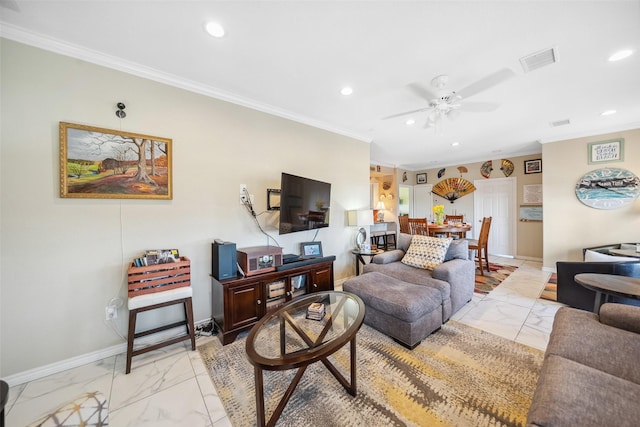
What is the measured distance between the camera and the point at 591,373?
1031 mm

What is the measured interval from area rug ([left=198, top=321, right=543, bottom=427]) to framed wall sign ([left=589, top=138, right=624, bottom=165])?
12.9 ft

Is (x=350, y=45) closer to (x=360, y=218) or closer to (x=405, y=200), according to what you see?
(x=360, y=218)

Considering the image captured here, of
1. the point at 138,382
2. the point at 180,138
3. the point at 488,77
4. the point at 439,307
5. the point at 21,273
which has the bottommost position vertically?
the point at 138,382

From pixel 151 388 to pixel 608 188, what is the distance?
A: 6454mm

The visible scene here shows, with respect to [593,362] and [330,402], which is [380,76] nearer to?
[593,362]

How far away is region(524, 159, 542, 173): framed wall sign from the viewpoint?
196 inches

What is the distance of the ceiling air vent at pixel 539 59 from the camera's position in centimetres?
185

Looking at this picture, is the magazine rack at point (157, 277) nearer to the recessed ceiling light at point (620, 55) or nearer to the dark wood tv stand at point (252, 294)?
the dark wood tv stand at point (252, 294)

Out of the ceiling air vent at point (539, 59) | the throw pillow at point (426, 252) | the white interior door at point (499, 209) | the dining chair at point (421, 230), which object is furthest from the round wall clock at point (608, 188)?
the ceiling air vent at point (539, 59)

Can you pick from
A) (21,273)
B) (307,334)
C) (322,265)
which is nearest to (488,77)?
(322,265)

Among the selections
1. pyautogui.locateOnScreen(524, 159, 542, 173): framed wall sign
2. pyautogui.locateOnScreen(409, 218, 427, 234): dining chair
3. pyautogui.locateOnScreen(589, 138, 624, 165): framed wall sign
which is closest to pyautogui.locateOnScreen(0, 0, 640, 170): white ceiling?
pyautogui.locateOnScreen(589, 138, 624, 165): framed wall sign

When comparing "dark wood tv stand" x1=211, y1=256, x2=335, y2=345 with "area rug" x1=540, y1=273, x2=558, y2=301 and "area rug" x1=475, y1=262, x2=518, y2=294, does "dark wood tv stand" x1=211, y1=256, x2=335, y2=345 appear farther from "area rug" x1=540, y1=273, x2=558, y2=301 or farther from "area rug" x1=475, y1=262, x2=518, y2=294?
"area rug" x1=540, y1=273, x2=558, y2=301

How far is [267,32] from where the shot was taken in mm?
1660

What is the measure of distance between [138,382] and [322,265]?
1.91m
